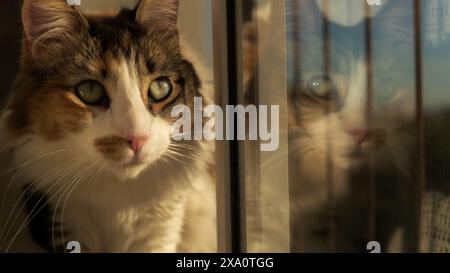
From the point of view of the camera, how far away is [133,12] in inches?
43.0

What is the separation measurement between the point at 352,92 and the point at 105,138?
46 centimetres

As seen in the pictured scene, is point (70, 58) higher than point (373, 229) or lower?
higher

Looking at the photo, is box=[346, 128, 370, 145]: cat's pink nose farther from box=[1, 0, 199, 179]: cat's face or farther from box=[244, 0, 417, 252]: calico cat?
box=[1, 0, 199, 179]: cat's face

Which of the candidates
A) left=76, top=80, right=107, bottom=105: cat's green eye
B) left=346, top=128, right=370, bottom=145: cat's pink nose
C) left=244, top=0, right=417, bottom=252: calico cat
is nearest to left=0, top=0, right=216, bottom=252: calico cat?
left=76, top=80, right=107, bottom=105: cat's green eye

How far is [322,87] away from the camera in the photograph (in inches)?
43.1

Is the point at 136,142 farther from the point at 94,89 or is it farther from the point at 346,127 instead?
the point at 346,127

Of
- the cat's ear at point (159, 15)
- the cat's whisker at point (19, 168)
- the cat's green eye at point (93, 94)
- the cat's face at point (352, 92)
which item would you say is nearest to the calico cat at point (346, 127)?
the cat's face at point (352, 92)

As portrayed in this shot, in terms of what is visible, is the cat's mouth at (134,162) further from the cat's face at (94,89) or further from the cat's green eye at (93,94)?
the cat's green eye at (93,94)

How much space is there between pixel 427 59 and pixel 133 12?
548mm

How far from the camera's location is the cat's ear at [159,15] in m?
1.09

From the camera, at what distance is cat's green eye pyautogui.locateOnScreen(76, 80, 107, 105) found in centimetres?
104
